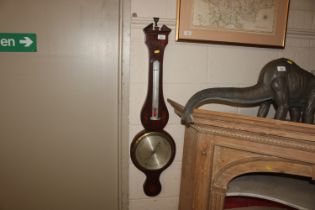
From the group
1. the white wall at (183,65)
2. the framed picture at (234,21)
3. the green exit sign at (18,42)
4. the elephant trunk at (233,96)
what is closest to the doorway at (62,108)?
the green exit sign at (18,42)

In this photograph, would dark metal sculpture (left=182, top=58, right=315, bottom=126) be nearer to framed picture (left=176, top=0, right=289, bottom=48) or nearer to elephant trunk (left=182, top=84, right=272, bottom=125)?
elephant trunk (left=182, top=84, right=272, bottom=125)

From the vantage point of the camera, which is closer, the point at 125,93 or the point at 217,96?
the point at 217,96

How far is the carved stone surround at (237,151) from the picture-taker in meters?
0.93

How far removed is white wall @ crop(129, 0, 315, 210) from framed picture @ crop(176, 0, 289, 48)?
0.05 m

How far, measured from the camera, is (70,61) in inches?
54.1

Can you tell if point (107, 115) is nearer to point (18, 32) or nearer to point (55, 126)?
point (55, 126)

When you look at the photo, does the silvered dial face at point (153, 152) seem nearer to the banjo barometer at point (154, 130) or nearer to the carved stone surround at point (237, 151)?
the banjo barometer at point (154, 130)

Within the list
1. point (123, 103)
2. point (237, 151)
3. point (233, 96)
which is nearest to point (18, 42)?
point (123, 103)

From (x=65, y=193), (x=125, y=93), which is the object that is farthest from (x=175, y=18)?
(x=65, y=193)

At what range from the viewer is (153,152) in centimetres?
141

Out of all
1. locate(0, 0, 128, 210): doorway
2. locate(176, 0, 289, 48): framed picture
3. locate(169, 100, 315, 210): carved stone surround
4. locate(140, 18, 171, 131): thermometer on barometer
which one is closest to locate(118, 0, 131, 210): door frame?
locate(0, 0, 128, 210): doorway

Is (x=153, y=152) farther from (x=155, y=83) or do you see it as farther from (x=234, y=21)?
(x=234, y=21)

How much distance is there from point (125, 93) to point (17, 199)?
0.98 meters

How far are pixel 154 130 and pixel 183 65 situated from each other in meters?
0.45
